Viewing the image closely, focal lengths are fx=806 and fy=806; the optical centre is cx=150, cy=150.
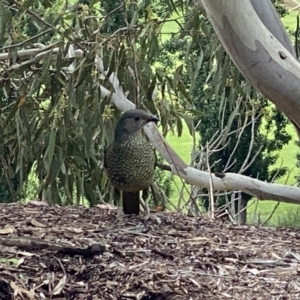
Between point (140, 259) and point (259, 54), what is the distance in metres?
1.09

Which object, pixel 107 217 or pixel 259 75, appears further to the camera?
pixel 107 217

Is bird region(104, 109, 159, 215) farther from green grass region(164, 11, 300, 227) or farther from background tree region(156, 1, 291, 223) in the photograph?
green grass region(164, 11, 300, 227)

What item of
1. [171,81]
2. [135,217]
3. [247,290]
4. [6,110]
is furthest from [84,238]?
[6,110]

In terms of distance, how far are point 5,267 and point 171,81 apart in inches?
82.8

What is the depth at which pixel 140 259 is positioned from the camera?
3.15 meters

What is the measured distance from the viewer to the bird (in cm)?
371

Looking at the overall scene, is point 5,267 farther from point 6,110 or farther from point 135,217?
point 6,110

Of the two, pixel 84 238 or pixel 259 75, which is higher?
pixel 259 75

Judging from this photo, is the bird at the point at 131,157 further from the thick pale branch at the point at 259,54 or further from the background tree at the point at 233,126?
the background tree at the point at 233,126

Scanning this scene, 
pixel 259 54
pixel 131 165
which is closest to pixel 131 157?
pixel 131 165

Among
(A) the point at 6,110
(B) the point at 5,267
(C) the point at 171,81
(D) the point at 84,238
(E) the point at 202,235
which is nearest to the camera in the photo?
(B) the point at 5,267

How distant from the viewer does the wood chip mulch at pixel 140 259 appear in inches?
112

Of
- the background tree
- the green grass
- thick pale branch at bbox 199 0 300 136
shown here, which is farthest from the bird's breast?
the green grass

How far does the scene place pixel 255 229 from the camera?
3.98 meters
